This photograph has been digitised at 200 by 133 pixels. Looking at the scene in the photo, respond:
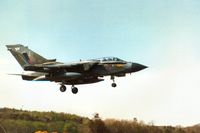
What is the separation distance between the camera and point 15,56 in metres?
51.0

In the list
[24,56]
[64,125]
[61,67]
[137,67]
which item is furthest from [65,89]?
[64,125]

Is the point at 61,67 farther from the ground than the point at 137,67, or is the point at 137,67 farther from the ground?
the point at 61,67

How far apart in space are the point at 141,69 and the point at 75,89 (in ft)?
26.0

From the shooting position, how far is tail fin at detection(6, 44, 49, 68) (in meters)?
49.2

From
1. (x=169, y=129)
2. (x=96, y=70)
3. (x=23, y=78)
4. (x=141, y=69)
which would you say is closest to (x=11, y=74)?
(x=23, y=78)

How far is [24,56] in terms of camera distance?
50.3 meters

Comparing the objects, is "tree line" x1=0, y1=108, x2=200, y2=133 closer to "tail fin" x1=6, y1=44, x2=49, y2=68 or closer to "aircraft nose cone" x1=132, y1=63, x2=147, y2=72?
"tail fin" x1=6, y1=44, x2=49, y2=68

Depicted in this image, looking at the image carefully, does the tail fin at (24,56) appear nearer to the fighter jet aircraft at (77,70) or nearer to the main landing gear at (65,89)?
the fighter jet aircraft at (77,70)

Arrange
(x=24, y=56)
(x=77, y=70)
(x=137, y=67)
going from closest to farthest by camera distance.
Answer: (x=137, y=67) → (x=77, y=70) → (x=24, y=56)

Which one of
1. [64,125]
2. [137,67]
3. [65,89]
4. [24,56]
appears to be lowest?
[64,125]

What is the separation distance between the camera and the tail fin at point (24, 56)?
161ft

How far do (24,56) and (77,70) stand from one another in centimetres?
813

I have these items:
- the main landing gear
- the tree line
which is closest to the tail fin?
the main landing gear

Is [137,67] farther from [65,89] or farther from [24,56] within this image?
[24,56]
